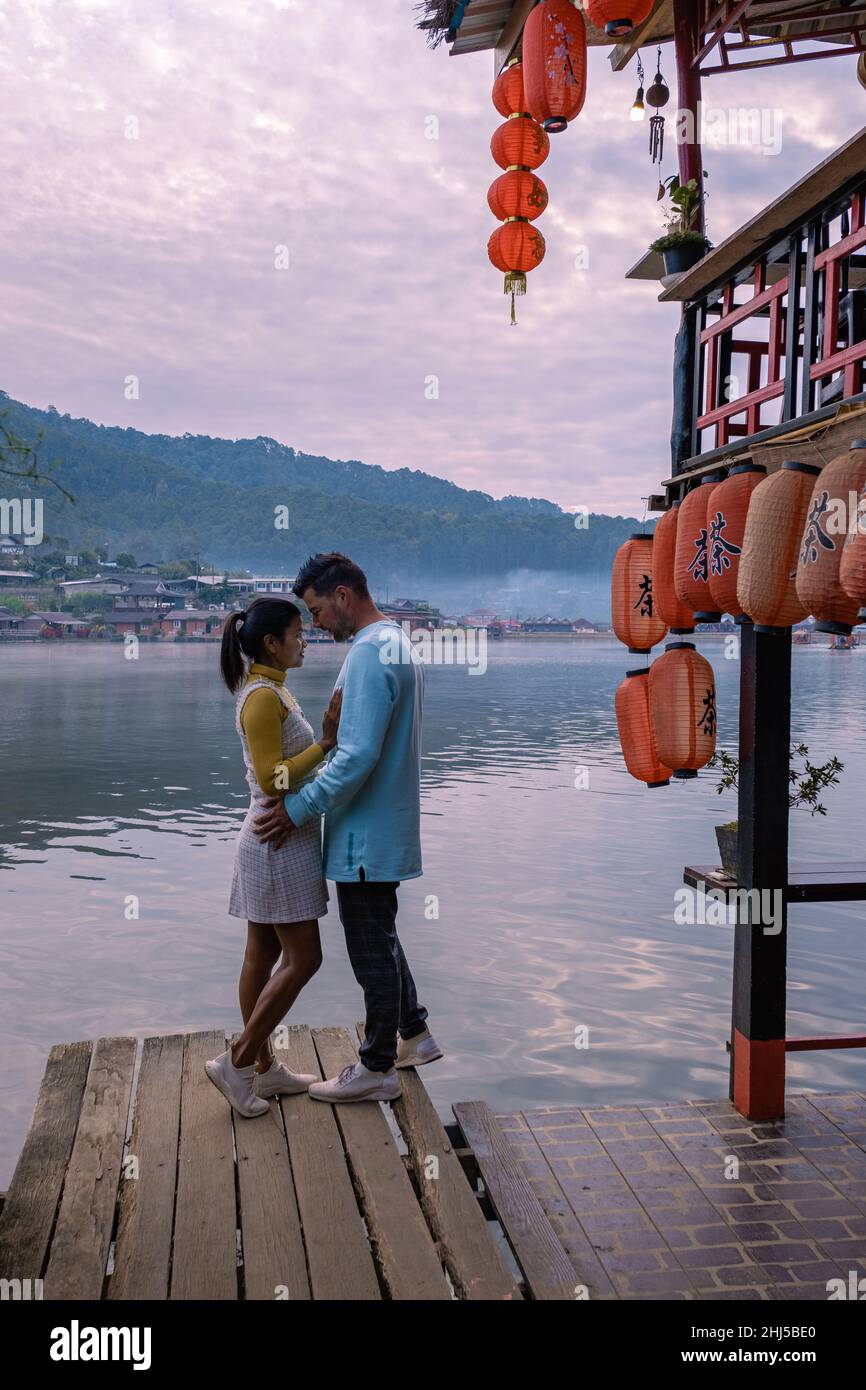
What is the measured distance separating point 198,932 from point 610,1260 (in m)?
7.69

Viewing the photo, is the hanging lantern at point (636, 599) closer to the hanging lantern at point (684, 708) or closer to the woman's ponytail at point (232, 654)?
the hanging lantern at point (684, 708)

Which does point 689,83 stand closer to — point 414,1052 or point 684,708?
point 684,708

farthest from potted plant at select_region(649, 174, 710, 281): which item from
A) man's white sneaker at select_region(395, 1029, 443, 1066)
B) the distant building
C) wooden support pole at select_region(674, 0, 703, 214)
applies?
the distant building

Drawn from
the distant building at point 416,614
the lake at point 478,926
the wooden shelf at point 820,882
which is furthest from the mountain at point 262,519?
the wooden shelf at point 820,882

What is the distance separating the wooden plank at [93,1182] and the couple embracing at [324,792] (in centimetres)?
53

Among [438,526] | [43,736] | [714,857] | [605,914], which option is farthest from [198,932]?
[438,526]

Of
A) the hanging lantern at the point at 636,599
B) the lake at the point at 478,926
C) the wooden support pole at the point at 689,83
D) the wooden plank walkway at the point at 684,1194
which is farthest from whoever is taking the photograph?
the lake at the point at 478,926

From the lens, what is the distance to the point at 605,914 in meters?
11.3

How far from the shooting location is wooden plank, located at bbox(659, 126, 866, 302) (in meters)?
3.28

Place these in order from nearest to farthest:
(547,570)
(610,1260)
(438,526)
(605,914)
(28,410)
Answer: (610,1260) → (605,914) → (28,410) → (438,526) → (547,570)

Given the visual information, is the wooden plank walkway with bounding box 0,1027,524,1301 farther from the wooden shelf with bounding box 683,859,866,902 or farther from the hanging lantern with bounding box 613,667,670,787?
the hanging lantern with bounding box 613,667,670,787

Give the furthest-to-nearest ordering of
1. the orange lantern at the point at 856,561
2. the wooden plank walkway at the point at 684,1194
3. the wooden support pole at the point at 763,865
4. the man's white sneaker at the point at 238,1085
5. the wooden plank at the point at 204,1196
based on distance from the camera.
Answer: the wooden support pole at the point at 763,865 → the man's white sneaker at the point at 238,1085 → the wooden plank walkway at the point at 684,1194 → the wooden plank at the point at 204,1196 → the orange lantern at the point at 856,561

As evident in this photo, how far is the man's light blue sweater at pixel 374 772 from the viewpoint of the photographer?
3.43 m

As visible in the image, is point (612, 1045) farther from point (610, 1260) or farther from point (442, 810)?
point (442, 810)
